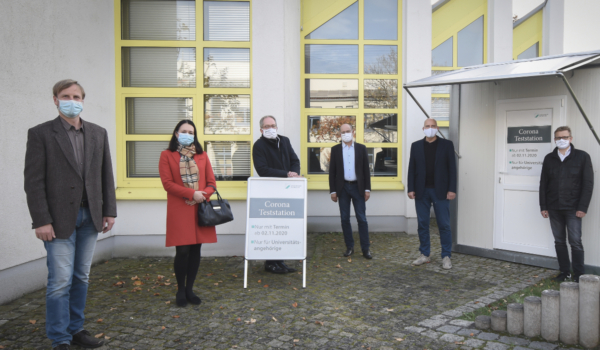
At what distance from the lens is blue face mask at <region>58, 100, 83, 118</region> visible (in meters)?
3.44

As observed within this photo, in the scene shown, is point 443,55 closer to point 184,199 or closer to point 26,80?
point 184,199

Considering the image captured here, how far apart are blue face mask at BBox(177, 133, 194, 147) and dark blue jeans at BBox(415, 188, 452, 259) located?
3.48 meters

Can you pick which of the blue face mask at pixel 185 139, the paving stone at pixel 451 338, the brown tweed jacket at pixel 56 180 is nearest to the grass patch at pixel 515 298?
the paving stone at pixel 451 338

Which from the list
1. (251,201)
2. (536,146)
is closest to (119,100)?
(251,201)

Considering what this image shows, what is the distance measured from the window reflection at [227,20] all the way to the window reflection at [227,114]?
0.98 metres

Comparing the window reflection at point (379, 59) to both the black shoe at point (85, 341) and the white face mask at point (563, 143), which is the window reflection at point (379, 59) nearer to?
the white face mask at point (563, 143)

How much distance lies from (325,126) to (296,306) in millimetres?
5003

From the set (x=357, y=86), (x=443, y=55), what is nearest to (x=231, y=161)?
(x=357, y=86)

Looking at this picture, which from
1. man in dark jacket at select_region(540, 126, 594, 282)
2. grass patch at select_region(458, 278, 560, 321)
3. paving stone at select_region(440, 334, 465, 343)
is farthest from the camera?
man in dark jacket at select_region(540, 126, 594, 282)

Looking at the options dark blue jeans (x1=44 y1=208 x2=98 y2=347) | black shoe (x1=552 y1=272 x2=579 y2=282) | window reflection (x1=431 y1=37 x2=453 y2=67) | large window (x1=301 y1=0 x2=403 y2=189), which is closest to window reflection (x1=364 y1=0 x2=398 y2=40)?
large window (x1=301 y1=0 x2=403 y2=189)

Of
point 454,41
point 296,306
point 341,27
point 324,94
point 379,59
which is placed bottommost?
point 296,306

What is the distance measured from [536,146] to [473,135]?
958 millimetres

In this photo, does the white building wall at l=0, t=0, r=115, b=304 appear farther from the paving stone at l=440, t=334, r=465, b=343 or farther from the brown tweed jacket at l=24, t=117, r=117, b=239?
the paving stone at l=440, t=334, r=465, b=343

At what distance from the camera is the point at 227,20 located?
23.6ft
